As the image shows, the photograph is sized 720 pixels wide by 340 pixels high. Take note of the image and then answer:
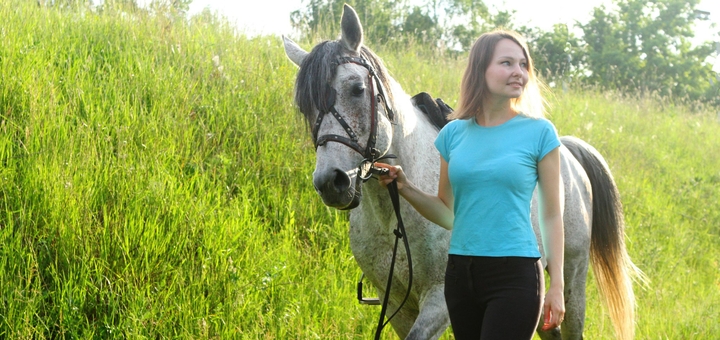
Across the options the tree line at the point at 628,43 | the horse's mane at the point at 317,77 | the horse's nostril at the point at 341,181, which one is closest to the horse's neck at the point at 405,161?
the horse's mane at the point at 317,77

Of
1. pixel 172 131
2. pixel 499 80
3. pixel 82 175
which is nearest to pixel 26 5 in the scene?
pixel 172 131

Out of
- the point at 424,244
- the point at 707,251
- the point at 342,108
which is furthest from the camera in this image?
the point at 707,251

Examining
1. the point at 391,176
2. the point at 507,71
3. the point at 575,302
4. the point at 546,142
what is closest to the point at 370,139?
the point at 391,176

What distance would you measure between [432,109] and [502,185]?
1.40 meters

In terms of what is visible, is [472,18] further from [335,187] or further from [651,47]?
[335,187]

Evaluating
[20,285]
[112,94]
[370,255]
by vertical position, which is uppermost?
[112,94]

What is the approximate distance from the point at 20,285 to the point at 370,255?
1.85m

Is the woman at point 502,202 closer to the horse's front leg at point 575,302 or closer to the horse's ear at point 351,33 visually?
the horse's ear at point 351,33

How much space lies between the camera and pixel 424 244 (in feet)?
11.0

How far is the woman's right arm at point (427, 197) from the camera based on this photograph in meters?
3.00

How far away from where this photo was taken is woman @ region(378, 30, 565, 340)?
2.43m

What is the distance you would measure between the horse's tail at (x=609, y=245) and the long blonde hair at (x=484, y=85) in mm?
2396

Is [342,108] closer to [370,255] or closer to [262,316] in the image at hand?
[370,255]

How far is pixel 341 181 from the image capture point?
2773 millimetres
